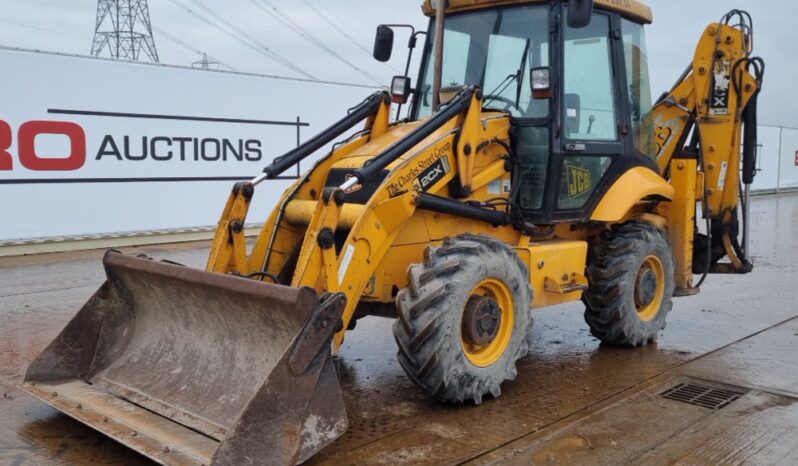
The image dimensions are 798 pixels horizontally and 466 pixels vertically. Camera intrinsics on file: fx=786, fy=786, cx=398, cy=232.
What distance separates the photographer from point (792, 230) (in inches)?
653

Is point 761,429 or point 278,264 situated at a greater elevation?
point 278,264

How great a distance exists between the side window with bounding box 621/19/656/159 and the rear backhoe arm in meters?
0.20

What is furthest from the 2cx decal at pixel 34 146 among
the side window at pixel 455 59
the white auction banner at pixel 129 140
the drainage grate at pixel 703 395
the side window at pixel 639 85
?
the drainage grate at pixel 703 395

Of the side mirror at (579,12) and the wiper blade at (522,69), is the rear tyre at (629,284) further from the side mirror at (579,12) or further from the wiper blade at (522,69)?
the side mirror at (579,12)

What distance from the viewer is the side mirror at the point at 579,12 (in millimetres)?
5141

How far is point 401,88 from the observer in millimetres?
6508

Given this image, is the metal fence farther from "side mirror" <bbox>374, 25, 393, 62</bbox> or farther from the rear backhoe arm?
"side mirror" <bbox>374, 25, 393, 62</bbox>

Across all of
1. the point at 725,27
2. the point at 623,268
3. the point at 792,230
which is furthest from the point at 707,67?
the point at 792,230

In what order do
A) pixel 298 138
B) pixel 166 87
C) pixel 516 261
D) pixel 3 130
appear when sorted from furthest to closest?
1. pixel 298 138
2. pixel 166 87
3. pixel 3 130
4. pixel 516 261

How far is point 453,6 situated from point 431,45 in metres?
0.38

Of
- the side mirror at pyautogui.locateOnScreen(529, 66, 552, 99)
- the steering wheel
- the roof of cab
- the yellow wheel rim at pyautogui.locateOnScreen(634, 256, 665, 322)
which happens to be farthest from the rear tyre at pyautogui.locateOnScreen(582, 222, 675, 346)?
the roof of cab

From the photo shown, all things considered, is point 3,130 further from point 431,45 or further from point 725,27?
point 725,27

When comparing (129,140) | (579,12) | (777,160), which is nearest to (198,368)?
(579,12)

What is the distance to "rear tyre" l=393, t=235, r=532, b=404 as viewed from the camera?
4508 millimetres
